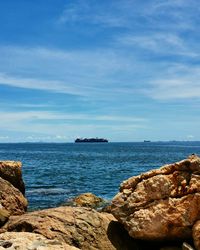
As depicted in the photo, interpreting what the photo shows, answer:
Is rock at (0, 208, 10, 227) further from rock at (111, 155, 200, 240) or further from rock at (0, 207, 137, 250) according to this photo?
rock at (111, 155, 200, 240)

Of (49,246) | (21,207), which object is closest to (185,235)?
(49,246)

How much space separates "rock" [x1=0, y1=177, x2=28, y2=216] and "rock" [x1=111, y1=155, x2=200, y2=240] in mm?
4618

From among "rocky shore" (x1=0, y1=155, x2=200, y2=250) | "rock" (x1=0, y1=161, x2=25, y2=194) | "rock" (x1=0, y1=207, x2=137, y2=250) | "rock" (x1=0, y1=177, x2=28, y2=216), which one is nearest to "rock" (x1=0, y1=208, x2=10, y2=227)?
"rocky shore" (x1=0, y1=155, x2=200, y2=250)

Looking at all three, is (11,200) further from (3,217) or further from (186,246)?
(186,246)

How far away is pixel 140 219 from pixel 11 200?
5832 mm

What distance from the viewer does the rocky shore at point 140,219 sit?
12977 millimetres

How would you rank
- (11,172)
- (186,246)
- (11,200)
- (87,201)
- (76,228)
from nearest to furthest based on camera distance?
(186,246) < (76,228) < (11,200) < (11,172) < (87,201)

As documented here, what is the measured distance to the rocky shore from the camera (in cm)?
1298

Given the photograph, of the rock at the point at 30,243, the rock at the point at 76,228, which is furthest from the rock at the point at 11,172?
the rock at the point at 30,243

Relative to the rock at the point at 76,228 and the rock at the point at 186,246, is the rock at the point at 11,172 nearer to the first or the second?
the rock at the point at 76,228

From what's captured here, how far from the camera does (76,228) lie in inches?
519

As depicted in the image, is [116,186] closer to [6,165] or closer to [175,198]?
[6,165]

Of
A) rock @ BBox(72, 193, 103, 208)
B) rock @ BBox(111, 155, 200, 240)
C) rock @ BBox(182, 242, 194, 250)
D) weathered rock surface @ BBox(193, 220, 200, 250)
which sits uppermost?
rock @ BBox(111, 155, 200, 240)

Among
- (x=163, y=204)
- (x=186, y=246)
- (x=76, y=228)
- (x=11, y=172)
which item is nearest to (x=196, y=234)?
(x=186, y=246)
